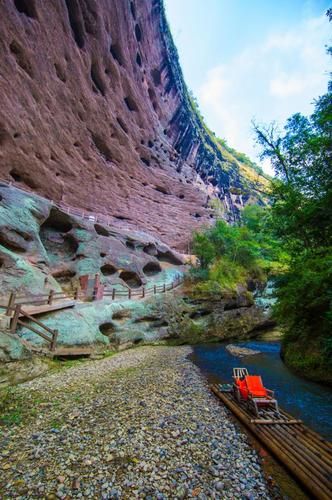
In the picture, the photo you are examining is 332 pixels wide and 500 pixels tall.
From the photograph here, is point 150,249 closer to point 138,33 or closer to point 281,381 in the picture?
point 281,381

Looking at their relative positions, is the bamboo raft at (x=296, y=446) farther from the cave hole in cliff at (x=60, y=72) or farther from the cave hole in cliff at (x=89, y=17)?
the cave hole in cliff at (x=89, y=17)

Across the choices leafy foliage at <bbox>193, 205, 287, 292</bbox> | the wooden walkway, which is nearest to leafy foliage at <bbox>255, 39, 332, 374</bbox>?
leafy foliage at <bbox>193, 205, 287, 292</bbox>

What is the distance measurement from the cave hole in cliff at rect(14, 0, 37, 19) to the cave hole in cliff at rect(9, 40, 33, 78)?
3.54 metres

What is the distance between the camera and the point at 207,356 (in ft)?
50.4

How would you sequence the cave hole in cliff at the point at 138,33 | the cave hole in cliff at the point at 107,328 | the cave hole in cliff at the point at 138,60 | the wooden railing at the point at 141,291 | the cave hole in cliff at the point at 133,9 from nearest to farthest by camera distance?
the cave hole in cliff at the point at 107,328, the wooden railing at the point at 141,291, the cave hole in cliff at the point at 133,9, the cave hole in cliff at the point at 138,33, the cave hole in cliff at the point at 138,60

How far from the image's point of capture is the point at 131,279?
77.8ft

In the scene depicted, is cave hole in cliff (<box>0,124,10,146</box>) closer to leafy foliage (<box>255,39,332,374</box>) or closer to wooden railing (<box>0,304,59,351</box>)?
wooden railing (<box>0,304,59,351</box>)

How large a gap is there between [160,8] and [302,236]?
150ft

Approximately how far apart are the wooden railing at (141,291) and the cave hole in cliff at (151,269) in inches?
104

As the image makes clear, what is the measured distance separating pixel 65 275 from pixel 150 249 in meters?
11.2

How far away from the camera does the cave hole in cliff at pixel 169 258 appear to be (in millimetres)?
29913

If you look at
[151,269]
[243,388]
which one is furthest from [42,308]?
[151,269]

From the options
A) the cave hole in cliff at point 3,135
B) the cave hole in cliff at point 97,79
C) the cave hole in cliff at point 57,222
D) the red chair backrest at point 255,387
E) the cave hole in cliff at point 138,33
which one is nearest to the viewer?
the red chair backrest at point 255,387

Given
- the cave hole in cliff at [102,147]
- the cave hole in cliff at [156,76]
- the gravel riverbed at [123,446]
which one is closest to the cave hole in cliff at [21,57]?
the cave hole in cliff at [102,147]
